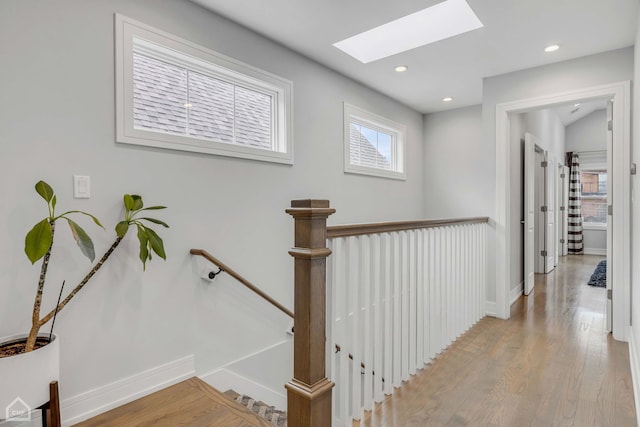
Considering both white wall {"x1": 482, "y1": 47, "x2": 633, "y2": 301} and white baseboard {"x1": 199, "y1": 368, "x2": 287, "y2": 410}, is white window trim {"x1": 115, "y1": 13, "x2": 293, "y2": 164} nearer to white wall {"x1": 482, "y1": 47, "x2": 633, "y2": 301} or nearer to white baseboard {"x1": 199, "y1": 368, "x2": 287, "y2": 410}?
white baseboard {"x1": 199, "y1": 368, "x2": 287, "y2": 410}

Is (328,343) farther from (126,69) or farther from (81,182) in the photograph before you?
(126,69)

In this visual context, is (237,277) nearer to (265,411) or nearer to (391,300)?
(265,411)

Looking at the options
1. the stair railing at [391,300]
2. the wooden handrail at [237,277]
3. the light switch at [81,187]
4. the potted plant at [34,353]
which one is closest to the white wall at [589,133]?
the stair railing at [391,300]

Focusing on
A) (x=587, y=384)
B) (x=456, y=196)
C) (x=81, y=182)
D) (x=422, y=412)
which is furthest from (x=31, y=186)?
(x=456, y=196)

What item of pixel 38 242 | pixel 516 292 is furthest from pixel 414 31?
pixel 516 292

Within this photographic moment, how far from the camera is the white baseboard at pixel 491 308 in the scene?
357 centimetres

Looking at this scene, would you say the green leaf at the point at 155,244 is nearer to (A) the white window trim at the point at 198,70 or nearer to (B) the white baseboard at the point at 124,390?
(A) the white window trim at the point at 198,70

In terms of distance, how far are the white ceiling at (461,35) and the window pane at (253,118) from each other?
50cm

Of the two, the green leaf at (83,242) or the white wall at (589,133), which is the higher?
the white wall at (589,133)

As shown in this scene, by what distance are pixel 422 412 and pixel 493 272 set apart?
2.13 m

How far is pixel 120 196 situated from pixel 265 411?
1717 millimetres

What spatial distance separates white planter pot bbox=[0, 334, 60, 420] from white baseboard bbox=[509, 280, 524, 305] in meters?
4.09

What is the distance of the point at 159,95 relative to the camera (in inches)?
90.3

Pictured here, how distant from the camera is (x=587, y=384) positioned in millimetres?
2223
